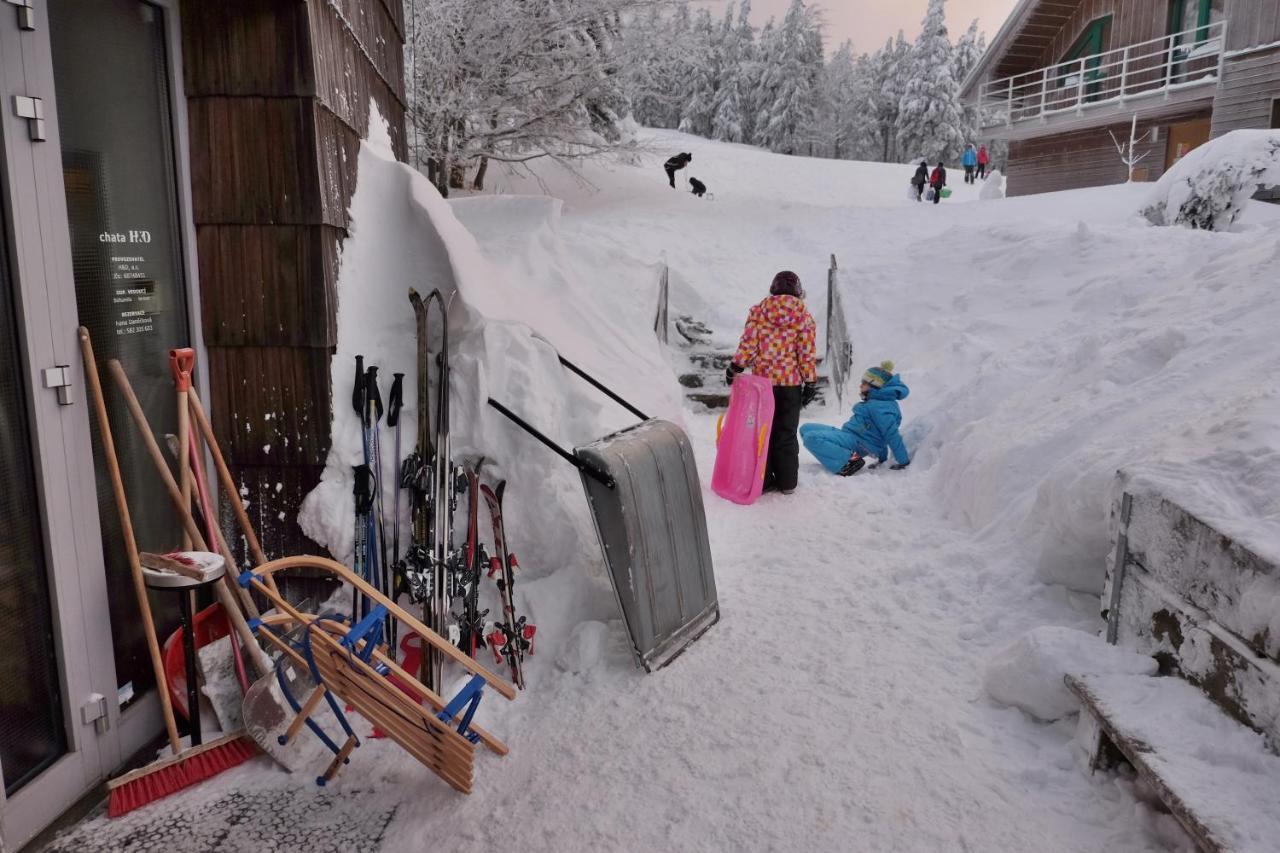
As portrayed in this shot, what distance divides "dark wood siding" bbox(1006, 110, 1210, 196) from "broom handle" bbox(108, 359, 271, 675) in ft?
68.6

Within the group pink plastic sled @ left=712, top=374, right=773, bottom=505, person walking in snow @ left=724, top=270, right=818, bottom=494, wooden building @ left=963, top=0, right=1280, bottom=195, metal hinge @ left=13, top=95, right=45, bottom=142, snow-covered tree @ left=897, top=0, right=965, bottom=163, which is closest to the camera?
metal hinge @ left=13, top=95, right=45, bottom=142

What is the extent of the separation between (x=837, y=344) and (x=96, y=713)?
808 centimetres

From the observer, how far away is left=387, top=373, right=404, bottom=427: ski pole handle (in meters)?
3.66

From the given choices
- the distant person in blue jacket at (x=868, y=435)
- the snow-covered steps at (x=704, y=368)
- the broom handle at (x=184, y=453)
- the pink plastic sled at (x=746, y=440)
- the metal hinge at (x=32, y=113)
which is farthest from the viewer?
the snow-covered steps at (x=704, y=368)

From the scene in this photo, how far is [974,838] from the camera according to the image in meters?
2.39

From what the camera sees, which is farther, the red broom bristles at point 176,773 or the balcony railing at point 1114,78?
the balcony railing at point 1114,78

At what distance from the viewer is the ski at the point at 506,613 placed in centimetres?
336

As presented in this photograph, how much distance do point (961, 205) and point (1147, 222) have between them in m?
6.52

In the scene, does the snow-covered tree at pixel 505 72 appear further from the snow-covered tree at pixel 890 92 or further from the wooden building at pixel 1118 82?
the snow-covered tree at pixel 890 92

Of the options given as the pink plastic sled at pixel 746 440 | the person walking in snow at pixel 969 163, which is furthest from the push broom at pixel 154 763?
the person walking in snow at pixel 969 163

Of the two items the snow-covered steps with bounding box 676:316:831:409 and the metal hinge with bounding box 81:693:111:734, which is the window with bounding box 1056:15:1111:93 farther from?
the metal hinge with bounding box 81:693:111:734

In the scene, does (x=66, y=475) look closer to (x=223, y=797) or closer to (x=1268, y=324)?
(x=223, y=797)

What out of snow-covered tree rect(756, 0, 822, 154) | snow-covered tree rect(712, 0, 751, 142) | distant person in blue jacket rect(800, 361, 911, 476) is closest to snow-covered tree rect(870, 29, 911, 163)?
snow-covered tree rect(756, 0, 822, 154)

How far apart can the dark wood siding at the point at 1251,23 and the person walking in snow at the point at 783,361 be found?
14732 mm
